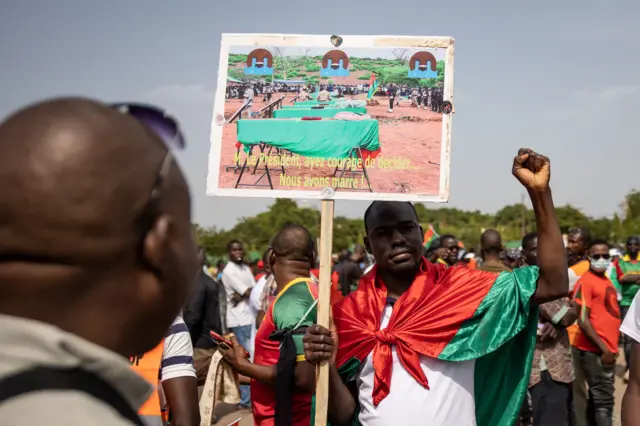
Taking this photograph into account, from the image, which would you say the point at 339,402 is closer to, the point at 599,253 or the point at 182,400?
the point at 182,400

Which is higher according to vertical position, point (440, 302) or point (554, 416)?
Result: point (440, 302)

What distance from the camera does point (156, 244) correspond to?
3.40ft

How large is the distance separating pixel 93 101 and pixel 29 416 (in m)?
0.47

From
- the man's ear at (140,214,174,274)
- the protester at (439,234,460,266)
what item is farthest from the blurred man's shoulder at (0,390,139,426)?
the protester at (439,234,460,266)

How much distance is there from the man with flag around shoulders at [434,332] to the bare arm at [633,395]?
1.34 feet

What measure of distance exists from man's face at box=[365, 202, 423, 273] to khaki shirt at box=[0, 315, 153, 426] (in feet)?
7.65

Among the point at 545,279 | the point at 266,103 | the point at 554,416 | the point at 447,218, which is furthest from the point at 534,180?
the point at 447,218

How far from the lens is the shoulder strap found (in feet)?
2.76

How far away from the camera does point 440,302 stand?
3.14m

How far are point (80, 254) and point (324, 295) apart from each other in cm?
196

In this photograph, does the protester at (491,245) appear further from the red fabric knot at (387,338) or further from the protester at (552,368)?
the red fabric knot at (387,338)

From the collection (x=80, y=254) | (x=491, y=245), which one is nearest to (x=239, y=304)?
(x=491, y=245)

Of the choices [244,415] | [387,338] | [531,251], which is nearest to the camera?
[387,338]

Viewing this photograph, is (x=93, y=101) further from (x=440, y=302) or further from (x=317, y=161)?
(x=440, y=302)
